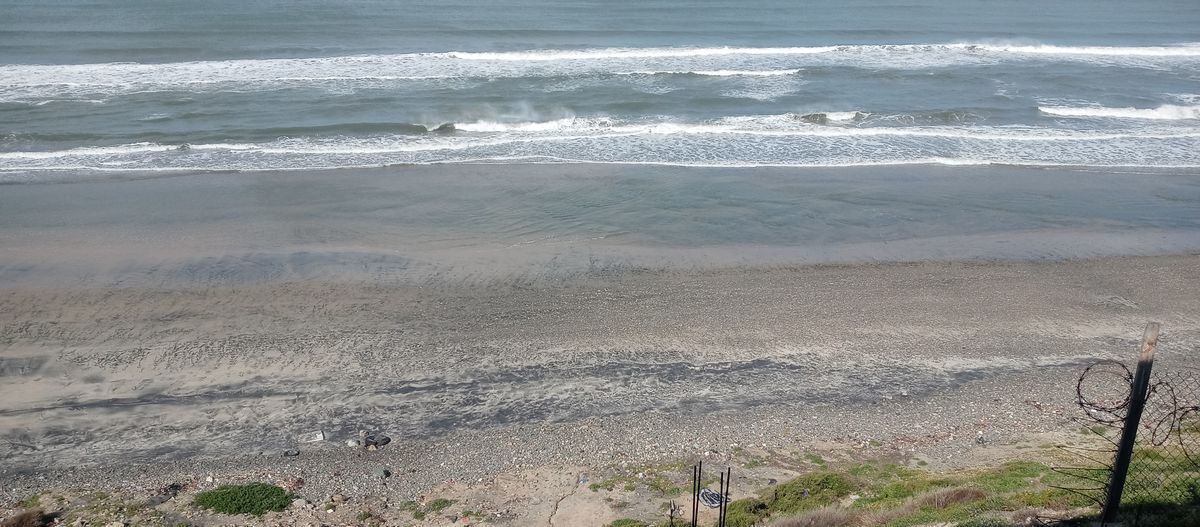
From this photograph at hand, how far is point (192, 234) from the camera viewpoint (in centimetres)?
1753

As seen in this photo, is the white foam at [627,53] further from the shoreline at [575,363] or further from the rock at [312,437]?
the rock at [312,437]

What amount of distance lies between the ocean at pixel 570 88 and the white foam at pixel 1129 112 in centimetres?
11

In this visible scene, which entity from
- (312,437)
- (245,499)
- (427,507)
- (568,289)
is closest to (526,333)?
(568,289)

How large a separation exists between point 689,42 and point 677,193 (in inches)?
953

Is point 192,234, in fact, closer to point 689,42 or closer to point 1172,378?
point 1172,378

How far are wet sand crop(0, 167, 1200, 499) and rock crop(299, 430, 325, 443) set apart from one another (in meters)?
0.14

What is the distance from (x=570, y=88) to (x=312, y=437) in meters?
23.4

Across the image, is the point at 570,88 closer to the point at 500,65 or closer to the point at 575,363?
the point at 500,65

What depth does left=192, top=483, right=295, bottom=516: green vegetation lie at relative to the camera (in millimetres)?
9195

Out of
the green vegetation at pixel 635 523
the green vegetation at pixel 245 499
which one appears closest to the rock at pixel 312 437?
the green vegetation at pixel 245 499

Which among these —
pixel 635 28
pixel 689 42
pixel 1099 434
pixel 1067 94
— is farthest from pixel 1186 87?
pixel 1099 434

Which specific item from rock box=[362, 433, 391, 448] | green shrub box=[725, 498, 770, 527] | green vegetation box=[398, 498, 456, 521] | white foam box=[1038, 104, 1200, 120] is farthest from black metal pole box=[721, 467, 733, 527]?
white foam box=[1038, 104, 1200, 120]

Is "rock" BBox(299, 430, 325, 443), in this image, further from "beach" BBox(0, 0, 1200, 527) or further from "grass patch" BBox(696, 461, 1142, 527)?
"grass patch" BBox(696, 461, 1142, 527)

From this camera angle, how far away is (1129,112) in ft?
98.6
